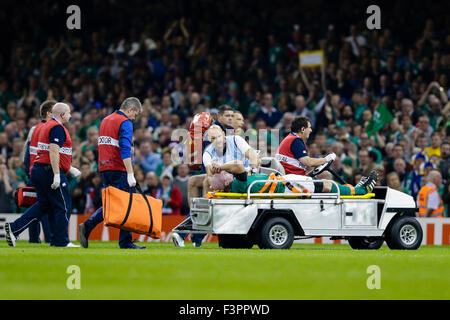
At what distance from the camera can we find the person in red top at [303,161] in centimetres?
1463

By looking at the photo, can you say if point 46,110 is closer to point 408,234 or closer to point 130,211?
point 130,211

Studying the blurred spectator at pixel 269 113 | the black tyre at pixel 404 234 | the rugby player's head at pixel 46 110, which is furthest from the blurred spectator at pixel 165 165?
the black tyre at pixel 404 234

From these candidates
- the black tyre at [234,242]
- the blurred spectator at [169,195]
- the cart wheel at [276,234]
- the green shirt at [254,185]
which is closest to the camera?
the cart wheel at [276,234]

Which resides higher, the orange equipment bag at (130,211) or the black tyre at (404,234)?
the orange equipment bag at (130,211)

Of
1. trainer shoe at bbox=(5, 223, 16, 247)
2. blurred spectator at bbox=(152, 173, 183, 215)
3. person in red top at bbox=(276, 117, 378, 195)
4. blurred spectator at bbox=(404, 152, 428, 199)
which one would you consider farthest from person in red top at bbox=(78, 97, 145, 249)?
blurred spectator at bbox=(404, 152, 428, 199)

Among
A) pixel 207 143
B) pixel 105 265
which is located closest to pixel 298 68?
pixel 207 143

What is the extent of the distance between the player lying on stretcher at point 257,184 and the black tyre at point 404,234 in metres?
0.82

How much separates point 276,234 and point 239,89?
38.0 feet

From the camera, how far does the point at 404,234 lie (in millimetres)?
14945

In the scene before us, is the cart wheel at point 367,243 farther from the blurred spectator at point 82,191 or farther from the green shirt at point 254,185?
the blurred spectator at point 82,191

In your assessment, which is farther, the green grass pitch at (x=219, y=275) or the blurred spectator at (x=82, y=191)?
the blurred spectator at (x=82, y=191)

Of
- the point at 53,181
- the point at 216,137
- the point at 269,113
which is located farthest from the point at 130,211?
the point at 269,113

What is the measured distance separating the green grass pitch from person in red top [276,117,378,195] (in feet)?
5.46

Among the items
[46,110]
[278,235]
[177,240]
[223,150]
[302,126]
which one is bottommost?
[177,240]
